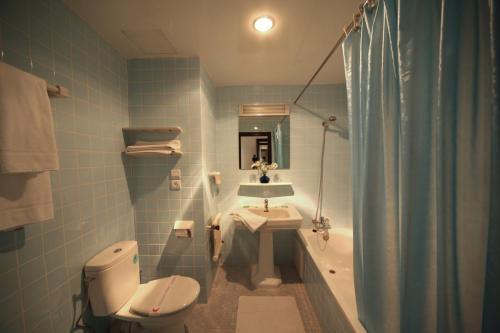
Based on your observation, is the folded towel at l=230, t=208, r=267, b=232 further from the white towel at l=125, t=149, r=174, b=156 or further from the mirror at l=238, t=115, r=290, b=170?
the white towel at l=125, t=149, r=174, b=156

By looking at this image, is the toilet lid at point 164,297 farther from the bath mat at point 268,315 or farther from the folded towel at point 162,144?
the folded towel at point 162,144

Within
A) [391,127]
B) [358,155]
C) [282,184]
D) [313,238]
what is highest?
[391,127]

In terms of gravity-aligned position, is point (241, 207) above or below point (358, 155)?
below

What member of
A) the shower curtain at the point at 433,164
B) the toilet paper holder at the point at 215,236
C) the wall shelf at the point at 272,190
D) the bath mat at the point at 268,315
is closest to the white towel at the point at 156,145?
the toilet paper holder at the point at 215,236

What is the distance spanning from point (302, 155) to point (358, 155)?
4.57 feet

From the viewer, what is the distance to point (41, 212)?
77 cm

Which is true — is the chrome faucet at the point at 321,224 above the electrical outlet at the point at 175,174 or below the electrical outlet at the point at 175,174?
below

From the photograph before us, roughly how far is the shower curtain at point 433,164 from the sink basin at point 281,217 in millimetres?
1060

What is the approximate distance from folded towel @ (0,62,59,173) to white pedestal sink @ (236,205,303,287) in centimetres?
162

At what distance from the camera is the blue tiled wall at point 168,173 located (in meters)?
1.60

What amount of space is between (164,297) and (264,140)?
70.2 inches

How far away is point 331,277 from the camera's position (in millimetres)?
1368

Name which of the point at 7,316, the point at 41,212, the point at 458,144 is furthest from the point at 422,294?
the point at 7,316

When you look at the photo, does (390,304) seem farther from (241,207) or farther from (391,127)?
(241,207)
